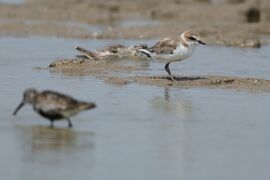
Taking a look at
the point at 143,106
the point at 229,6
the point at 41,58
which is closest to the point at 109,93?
the point at 143,106

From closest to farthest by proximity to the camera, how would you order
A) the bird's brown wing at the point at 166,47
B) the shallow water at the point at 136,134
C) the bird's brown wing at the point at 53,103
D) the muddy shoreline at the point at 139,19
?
the shallow water at the point at 136,134 < the bird's brown wing at the point at 53,103 < the bird's brown wing at the point at 166,47 < the muddy shoreline at the point at 139,19

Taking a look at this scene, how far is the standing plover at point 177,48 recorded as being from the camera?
16172 mm

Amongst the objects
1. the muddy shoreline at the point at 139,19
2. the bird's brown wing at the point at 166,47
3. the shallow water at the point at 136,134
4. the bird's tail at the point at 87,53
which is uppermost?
the muddy shoreline at the point at 139,19

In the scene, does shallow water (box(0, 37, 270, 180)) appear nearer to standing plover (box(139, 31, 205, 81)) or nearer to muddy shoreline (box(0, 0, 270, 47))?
standing plover (box(139, 31, 205, 81))

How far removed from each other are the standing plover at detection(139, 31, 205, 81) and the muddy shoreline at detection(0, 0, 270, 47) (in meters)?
6.66

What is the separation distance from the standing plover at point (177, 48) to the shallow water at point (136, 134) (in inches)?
44.5

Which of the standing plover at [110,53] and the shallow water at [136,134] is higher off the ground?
the standing plover at [110,53]

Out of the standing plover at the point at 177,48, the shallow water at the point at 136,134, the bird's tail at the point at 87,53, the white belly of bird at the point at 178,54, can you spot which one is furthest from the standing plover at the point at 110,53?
the white belly of bird at the point at 178,54

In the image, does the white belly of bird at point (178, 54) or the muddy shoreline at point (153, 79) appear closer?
the muddy shoreline at point (153, 79)

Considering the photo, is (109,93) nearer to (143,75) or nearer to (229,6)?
(143,75)

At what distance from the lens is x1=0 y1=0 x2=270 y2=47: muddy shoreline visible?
978 inches

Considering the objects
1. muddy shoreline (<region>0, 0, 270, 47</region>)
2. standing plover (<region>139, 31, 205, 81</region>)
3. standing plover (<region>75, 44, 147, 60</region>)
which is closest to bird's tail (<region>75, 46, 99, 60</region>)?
standing plover (<region>75, 44, 147, 60</region>)

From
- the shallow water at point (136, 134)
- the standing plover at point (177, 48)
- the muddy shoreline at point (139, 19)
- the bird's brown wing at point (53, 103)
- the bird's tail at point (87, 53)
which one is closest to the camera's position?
the shallow water at point (136, 134)

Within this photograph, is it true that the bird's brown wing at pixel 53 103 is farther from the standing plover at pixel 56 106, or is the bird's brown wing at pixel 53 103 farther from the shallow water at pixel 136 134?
the shallow water at pixel 136 134
